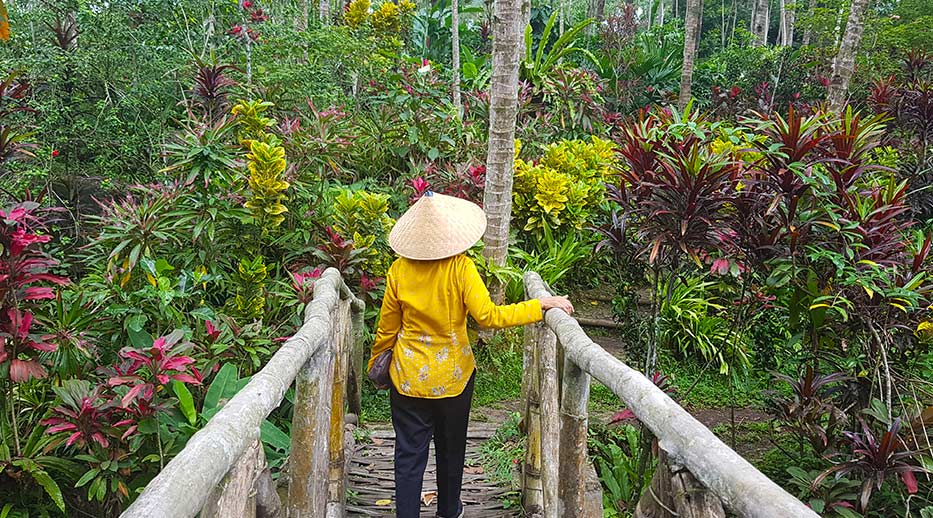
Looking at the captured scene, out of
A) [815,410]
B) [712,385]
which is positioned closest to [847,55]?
[712,385]

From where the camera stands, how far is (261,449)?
178 centimetres

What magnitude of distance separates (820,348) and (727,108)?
308 inches

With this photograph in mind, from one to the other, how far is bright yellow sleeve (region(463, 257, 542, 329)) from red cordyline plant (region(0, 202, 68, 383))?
167 centimetres

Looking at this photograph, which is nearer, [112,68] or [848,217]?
[848,217]

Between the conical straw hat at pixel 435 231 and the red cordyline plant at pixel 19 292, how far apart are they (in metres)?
1.43

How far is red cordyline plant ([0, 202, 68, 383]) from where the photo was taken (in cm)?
274

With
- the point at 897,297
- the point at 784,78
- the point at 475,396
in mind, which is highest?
the point at 784,78

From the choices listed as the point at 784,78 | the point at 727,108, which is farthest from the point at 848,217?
the point at 784,78

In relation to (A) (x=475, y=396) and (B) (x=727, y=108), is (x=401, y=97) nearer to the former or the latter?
(A) (x=475, y=396)

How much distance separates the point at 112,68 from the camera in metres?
5.86

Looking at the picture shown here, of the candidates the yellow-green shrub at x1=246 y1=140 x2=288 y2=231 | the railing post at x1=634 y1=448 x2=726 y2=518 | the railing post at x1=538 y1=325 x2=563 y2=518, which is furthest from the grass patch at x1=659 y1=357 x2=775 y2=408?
the railing post at x1=634 y1=448 x2=726 y2=518

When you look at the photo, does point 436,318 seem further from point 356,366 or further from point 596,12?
point 596,12

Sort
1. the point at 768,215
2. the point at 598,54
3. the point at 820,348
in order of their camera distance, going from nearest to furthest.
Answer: the point at 768,215, the point at 820,348, the point at 598,54

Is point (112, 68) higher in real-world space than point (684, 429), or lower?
higher
